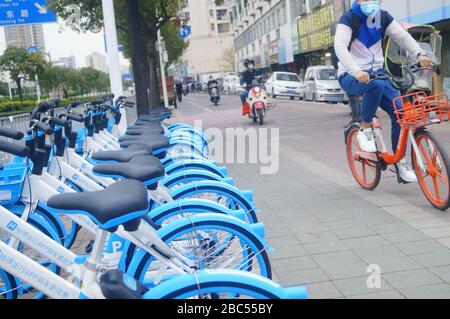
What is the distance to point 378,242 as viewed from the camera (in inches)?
175

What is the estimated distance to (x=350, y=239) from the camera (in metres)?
4.60

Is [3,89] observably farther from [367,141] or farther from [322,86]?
[367,141]

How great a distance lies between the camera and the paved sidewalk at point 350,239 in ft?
11.9

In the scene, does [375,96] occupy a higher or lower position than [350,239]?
higher

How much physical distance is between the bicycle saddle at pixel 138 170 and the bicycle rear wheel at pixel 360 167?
3.34 meters

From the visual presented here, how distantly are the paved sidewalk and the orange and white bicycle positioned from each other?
0.23 metres

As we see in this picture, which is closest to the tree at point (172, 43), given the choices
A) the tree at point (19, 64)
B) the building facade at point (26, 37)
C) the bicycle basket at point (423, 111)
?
the building facade at point (26, 37)

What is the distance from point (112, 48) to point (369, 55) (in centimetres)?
596

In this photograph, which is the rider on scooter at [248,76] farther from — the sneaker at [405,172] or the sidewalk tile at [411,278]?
the sidewalk tile at [411,278]

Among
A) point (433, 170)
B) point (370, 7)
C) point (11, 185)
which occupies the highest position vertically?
point (370, 7)

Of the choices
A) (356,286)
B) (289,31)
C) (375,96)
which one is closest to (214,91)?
(289,31)

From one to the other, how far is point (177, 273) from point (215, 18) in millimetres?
96146
